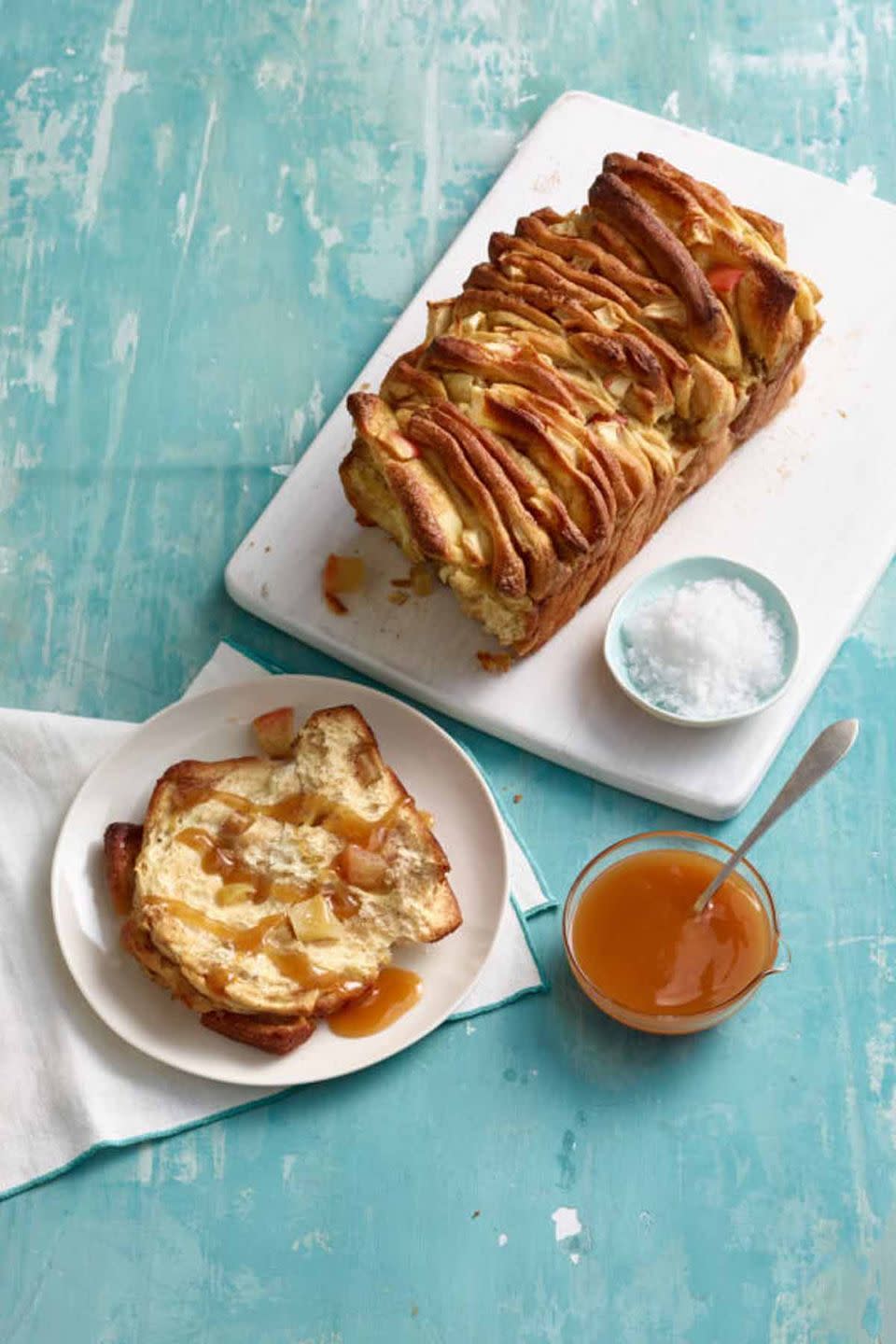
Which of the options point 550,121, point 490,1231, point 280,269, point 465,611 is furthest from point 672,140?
point 490,1231

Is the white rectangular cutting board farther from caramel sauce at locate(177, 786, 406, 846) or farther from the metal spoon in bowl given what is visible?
caramel sauce at locate(177, 786, 406, 846)

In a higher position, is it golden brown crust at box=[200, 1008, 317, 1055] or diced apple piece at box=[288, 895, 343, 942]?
diced apple piece at box=[288, 895, 343, 942]

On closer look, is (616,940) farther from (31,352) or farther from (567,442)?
(31,352)

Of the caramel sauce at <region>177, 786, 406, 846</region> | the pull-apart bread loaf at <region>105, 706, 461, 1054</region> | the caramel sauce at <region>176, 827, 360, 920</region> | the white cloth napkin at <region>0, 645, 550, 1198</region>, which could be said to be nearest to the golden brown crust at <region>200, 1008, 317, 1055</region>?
the pull-apart bread loaf at <region>105, 706, 461, 1054</region>

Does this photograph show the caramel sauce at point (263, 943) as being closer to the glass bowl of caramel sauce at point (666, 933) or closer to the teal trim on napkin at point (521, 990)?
the teal trim on napkin at point (521, 990)

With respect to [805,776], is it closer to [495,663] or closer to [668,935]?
[668,935]
